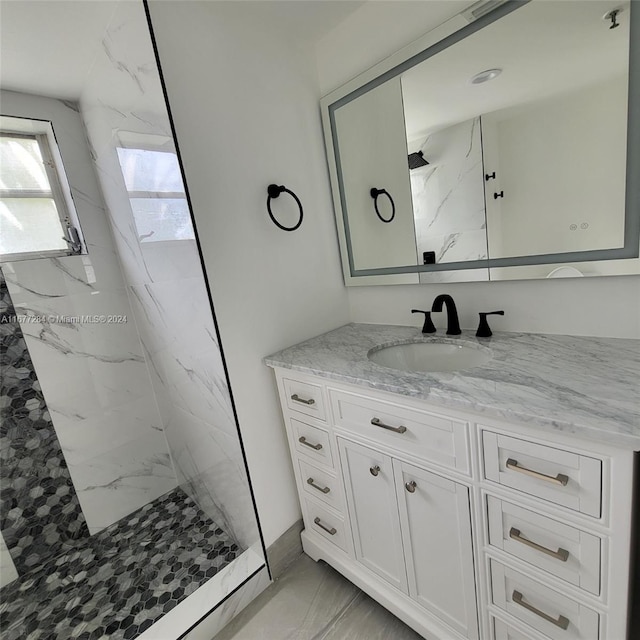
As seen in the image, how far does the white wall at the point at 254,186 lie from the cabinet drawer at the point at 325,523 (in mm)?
102

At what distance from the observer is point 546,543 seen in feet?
2.57

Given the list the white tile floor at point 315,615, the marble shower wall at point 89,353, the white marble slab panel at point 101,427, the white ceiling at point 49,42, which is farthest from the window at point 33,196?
the white tile floor at point 315,615

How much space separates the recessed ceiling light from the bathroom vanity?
2.90 ft

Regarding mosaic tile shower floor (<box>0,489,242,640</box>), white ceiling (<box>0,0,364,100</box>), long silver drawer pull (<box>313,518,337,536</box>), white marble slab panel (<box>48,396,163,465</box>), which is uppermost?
white ceiling (<box>0,0,364,100</box>)

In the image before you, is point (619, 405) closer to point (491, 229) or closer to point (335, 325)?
point (491, 229)

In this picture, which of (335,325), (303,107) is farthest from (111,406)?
(303,107)

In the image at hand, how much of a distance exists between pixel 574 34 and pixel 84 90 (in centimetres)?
204

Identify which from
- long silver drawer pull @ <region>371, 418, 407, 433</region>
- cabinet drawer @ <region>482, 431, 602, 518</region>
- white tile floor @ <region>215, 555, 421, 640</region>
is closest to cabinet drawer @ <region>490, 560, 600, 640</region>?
cabinet drawer @ <region>482, 431, 602, 518</region>

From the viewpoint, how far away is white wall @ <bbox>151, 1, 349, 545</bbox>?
1.23 meters

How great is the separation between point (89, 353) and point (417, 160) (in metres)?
1.91

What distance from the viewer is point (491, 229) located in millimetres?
1249

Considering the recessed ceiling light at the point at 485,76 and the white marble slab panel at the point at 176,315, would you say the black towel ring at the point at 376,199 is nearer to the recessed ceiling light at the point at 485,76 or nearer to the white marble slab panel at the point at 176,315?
the recessed ceiling light at the point at 485,76

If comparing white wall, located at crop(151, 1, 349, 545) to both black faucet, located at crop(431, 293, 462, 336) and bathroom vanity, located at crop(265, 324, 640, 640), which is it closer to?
bathroom vanity, located at crop(265, 324, 640, 640)

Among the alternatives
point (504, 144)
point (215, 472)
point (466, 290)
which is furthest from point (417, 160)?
point (215, 472)
